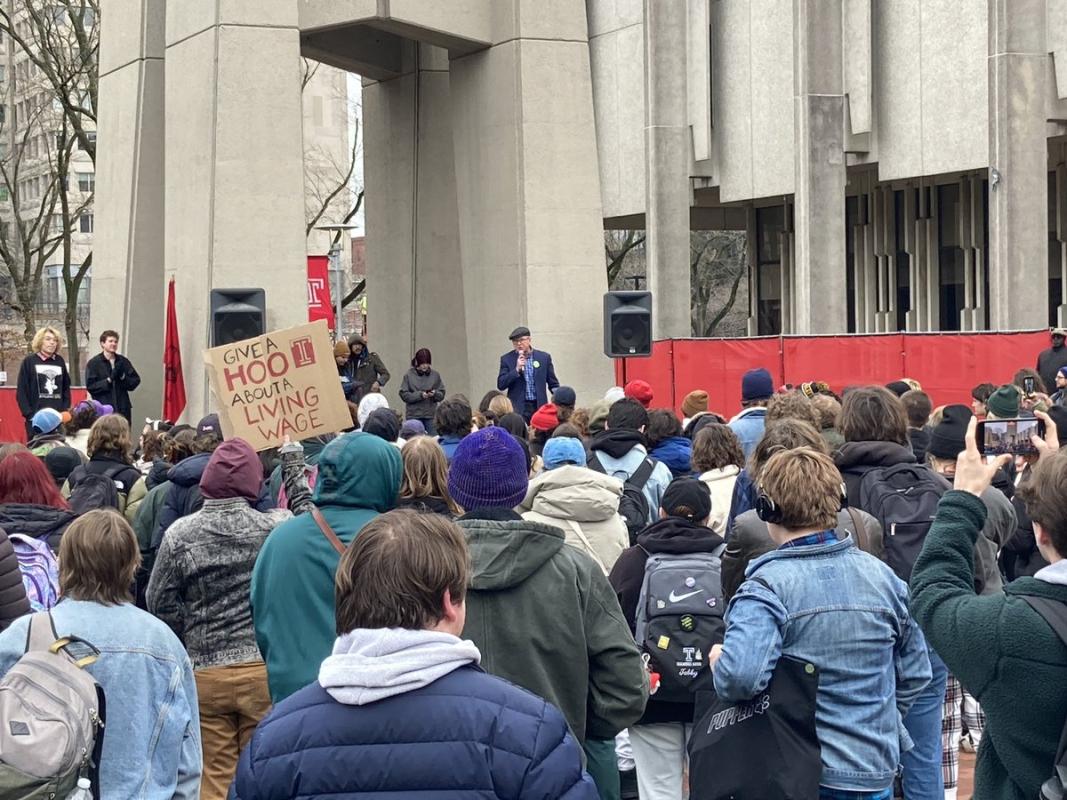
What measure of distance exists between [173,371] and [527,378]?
15.9 ft

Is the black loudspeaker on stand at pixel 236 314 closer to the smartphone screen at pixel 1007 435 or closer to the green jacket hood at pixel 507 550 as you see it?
the green jacket hood at pixel 507 550

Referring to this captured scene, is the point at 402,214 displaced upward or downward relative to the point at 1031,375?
upward

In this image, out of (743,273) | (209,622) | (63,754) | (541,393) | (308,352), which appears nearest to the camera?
(63,754)

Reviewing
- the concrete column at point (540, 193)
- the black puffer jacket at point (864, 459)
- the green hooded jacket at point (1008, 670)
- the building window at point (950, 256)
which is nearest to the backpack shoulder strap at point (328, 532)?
the green hooded jacket at point (1008, 670)

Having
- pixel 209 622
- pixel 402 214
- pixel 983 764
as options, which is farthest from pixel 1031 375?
pixel 402 214

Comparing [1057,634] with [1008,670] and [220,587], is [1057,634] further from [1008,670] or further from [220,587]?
[220,587]

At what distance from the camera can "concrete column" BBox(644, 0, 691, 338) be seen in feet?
107

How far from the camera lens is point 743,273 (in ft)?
204

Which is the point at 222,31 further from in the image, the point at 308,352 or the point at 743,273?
the point at 743,273

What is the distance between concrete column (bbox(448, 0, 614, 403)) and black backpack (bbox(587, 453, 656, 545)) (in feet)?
41.3

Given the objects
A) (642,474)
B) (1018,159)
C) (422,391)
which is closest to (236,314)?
(422,391)

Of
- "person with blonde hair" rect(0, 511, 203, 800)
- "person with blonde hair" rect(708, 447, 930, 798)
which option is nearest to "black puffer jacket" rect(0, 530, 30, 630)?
"person with blonde hair" rect(0, 511, 203, 800)

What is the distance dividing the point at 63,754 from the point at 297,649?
1889mm

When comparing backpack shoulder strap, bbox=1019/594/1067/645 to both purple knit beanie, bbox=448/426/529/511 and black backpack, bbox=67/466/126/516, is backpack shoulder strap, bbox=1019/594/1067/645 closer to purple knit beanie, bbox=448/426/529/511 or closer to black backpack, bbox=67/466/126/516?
purple knit beanie, bbox=448/426/529/511
